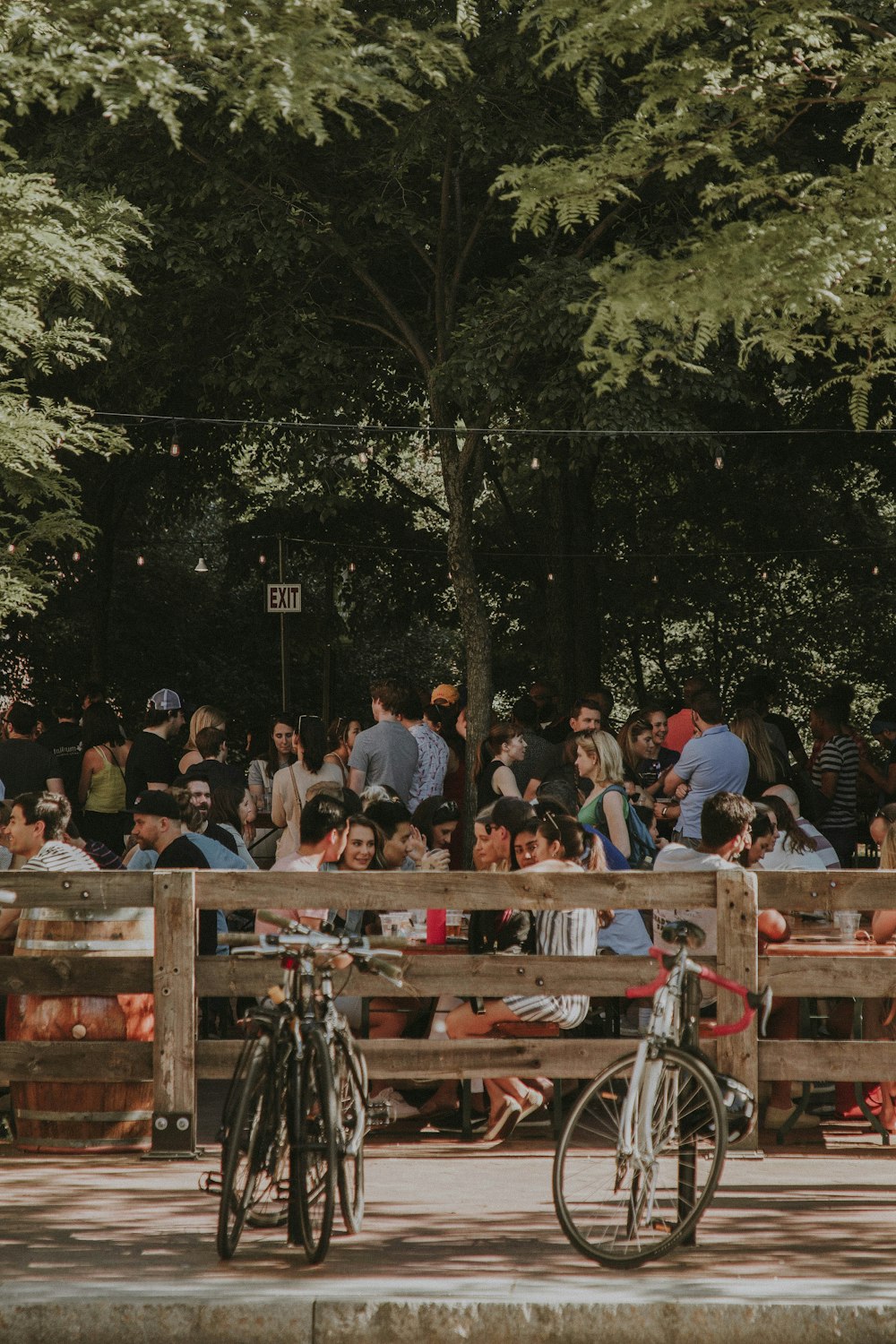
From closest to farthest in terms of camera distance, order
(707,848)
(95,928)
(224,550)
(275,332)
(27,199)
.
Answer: (95,928)
(707,848)
(27,199)
(275,332)
(224,550)

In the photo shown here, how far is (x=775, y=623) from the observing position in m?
34.8

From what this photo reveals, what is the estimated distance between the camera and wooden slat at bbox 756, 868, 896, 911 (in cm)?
707

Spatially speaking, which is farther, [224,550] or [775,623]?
[775,623]

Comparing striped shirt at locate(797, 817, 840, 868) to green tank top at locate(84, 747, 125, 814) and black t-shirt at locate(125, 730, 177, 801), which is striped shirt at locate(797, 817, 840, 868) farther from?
green tank top at locate(84, 747, 125, 814)

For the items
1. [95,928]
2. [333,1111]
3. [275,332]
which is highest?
[275,332]

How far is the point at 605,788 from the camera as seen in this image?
10.3 metres

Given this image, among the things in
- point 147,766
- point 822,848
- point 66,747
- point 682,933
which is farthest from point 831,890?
point 66,747

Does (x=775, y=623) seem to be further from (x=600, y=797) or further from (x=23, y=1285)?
(x=23, y=1285)

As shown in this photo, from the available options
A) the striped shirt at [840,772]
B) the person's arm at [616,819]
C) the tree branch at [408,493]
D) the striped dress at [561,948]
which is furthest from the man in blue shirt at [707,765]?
the tree branch at [408,493]

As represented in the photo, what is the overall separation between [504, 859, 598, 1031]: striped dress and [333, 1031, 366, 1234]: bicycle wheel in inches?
65.5

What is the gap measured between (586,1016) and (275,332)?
37.9ft

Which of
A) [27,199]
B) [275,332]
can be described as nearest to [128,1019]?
[27,199]

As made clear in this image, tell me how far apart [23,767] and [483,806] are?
10.4 ft

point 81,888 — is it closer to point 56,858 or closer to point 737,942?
point 56,858
